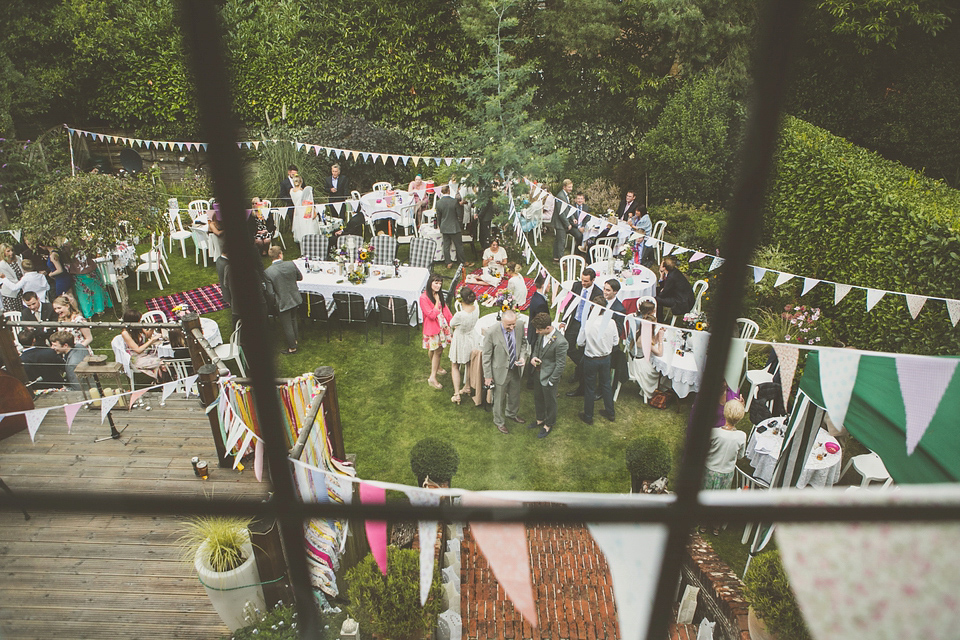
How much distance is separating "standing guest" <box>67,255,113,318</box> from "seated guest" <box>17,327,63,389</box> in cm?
179

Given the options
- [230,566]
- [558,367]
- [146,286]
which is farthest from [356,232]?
[230,566]

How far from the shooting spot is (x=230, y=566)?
3773mm

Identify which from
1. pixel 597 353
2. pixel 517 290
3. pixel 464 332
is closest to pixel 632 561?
pixel 597 353

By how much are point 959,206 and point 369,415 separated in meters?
7.09

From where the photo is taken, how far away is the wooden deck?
387 centimetres

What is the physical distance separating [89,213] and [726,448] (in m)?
6.86

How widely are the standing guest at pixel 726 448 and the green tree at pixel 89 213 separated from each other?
6.64 metres

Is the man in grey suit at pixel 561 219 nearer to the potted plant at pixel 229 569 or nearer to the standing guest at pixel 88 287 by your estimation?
the standing guest at pixel 88 287

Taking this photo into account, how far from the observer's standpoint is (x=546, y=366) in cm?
563

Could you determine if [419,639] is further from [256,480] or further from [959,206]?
[959,206]

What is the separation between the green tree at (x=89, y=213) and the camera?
6.58 metres

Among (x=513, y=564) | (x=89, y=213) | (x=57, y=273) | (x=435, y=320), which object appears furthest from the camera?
(x=57, y=273)

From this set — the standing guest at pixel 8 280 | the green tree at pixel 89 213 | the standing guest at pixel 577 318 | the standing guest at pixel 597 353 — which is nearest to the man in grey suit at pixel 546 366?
the standing guest at pixel 597 353

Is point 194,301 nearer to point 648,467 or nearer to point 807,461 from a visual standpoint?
point 648,467
